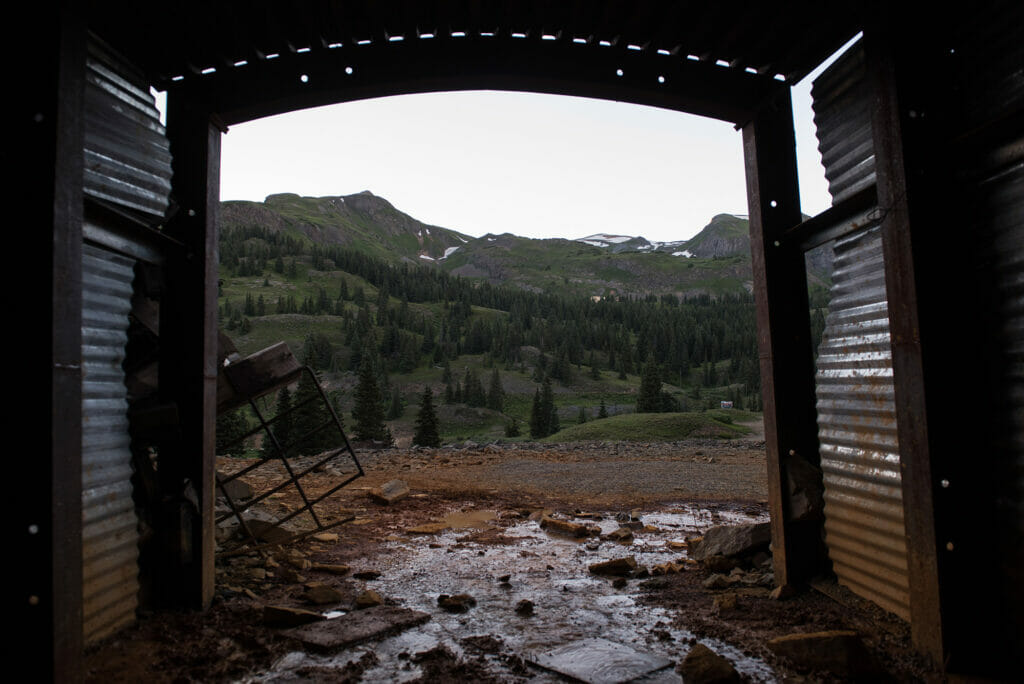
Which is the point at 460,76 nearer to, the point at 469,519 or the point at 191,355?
the point at 191,355

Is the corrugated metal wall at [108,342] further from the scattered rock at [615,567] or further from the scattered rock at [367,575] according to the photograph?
the scattered rock at [615,567]

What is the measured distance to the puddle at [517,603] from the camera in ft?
12.0

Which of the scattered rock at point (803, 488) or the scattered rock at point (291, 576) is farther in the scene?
the scattered rock at point (291, 576)

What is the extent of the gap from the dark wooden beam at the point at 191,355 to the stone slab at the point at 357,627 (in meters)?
1.08

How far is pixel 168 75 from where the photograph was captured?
473 cm

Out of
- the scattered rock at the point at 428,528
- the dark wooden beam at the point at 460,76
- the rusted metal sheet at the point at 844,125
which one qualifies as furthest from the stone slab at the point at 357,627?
the rusted metal sheet at the point at 844,125

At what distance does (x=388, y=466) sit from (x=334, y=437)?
750 inches

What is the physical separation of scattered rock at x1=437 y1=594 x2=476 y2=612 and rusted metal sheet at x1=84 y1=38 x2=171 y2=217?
385cm

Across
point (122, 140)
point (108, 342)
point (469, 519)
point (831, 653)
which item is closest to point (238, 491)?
point (469, 519)

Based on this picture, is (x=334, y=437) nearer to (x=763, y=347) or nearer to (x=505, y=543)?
(x=505, y=543)

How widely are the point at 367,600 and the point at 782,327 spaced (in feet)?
13.5

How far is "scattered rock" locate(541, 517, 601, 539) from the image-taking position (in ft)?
25.5

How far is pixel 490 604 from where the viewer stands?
4898 mm

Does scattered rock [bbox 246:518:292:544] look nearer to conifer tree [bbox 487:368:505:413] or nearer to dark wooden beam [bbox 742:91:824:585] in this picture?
dark wooden beam [bbox 742:91:824:585]
